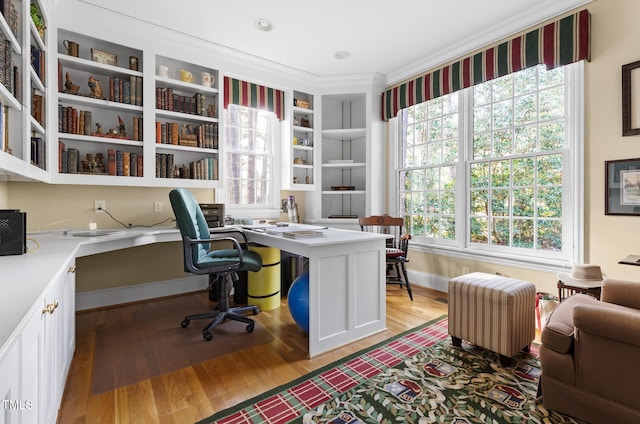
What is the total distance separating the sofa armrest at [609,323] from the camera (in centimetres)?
135

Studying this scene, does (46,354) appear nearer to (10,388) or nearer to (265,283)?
(10,388)

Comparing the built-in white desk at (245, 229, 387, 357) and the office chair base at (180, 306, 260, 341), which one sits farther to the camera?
the office chair base at (180, 306, 260, 341)

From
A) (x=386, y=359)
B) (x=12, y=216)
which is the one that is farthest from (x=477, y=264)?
(x=12, y=216)

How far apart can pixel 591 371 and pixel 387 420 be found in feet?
3.21

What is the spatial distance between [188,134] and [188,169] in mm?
384

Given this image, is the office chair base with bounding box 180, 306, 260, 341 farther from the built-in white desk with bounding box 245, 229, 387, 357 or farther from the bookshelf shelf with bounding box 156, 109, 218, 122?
the bookshelf shelf with bounding box 156, 109, 218, 122

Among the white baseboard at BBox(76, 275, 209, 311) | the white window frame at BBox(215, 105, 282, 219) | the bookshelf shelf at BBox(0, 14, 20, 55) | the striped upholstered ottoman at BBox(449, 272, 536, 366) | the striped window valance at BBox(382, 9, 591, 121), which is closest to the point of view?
the bookshelf shelf at BBox(0, 14, 20, 55)

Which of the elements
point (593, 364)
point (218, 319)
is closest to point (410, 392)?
point (593, 364)

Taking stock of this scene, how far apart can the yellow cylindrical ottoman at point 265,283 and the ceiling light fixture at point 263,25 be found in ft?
7.18

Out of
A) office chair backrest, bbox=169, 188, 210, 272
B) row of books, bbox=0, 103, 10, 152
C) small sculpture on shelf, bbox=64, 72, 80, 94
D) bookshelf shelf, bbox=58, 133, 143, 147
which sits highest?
small sculpture on shelf, bbox=64, 72, 80, 94

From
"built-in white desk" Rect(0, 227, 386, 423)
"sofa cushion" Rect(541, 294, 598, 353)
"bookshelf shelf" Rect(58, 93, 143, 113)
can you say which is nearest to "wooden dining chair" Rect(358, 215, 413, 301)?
"built-in white desk" Rect(0, 227, 386, 423)

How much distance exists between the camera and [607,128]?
2.48 metres

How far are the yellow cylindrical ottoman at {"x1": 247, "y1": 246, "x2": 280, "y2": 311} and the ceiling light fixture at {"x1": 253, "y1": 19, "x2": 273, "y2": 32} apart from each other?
2.19m

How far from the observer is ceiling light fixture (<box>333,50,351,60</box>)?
3.69 m
